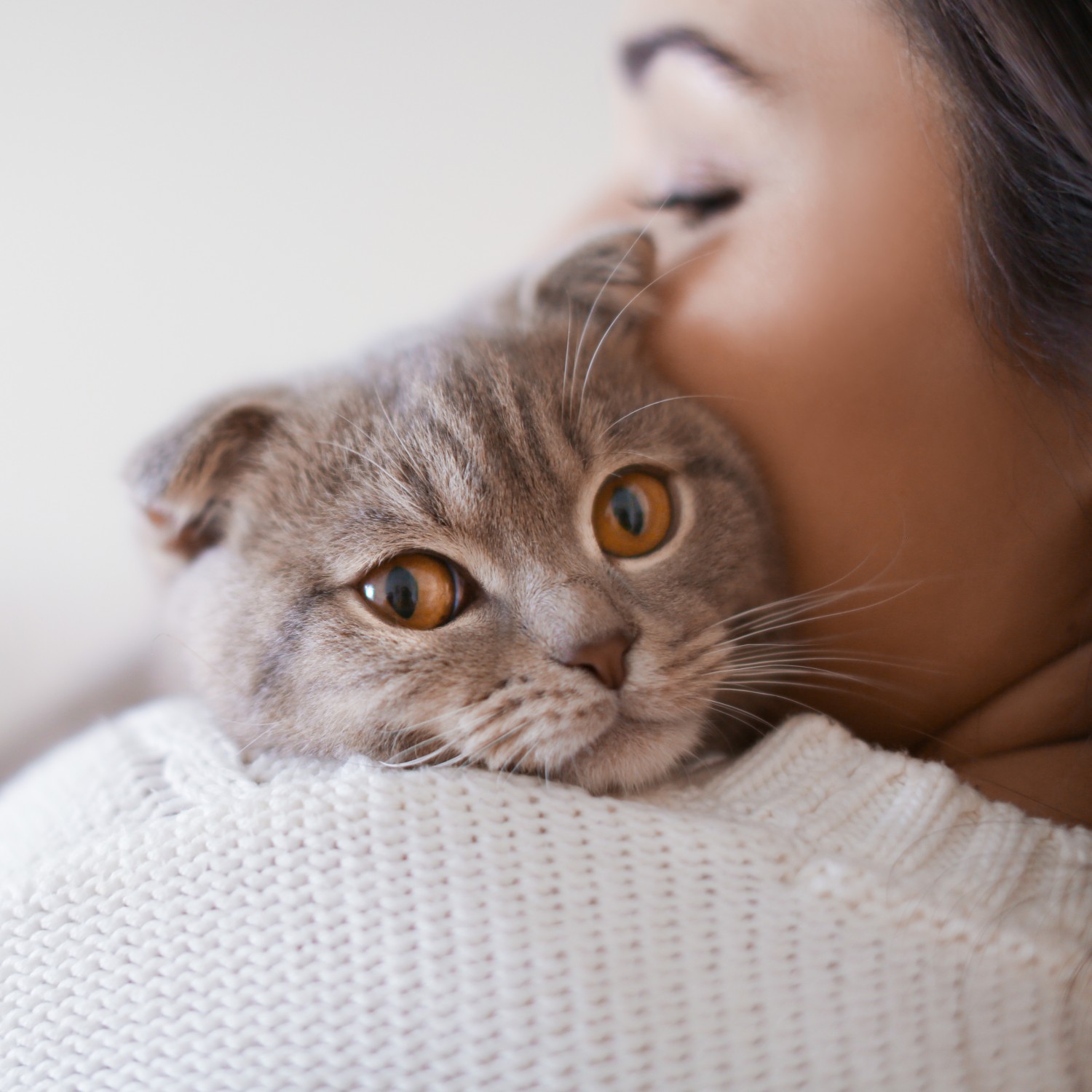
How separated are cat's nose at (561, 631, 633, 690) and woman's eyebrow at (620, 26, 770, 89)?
75 cm

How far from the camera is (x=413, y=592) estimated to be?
3.28 feet

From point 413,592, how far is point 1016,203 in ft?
2.70

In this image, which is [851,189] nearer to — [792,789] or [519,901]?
[792,789]

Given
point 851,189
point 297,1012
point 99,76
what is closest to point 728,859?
point 297,1012

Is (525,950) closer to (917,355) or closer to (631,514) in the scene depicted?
(631,514)

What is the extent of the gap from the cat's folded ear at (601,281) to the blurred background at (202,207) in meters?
0.55

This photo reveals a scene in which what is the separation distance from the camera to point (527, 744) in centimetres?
89

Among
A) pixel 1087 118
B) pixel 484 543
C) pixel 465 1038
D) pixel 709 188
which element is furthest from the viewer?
pixel 709 188

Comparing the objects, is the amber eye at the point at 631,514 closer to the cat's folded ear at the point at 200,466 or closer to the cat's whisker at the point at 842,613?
the cat's whisker at the point at 842,613

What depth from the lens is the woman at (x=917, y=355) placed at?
990mm

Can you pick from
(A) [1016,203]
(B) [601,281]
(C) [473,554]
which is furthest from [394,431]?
(A) [1016,203]

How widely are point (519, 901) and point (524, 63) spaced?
8.08 ft

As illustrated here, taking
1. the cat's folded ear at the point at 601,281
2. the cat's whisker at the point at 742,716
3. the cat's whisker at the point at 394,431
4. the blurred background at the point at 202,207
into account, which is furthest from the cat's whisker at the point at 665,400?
the blurred background at the point at 202,207

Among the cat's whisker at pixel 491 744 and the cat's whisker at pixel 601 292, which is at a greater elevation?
the cat's whisker at pixel 601 292
